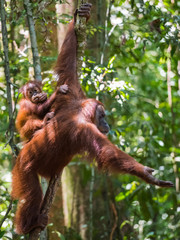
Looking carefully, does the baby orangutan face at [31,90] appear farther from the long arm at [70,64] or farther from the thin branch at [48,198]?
the thin branch at [48,198]

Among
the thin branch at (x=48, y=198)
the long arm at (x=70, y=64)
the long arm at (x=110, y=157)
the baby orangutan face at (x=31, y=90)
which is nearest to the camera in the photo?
the long arm at (x=110, y=157)

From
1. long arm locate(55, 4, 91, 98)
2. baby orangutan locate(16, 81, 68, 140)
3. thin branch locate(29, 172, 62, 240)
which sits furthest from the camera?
long arm locate(55, 4, 91, 98)

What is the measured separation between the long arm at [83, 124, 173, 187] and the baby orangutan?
620mm

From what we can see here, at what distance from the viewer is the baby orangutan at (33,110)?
390cm

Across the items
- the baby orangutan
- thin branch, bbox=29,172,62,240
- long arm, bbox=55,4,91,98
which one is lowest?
thin branch, bbox=29,172,62,240

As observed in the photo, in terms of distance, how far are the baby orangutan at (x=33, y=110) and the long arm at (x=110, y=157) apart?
2.03 feet

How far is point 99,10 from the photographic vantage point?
5.78 metres

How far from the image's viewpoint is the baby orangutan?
12.8ft

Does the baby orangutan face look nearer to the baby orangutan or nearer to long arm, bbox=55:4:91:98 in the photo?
the baby orangutan

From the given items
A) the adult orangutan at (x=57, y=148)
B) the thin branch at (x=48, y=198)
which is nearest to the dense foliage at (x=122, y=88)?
the adult orangutan at (x=57, y=148)

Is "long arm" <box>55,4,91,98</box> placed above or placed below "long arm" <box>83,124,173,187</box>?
above

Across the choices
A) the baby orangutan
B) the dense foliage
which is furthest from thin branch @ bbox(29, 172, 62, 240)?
the dense foliage

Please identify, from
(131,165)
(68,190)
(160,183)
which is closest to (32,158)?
(131,165)

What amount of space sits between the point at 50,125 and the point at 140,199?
225 centimetres
